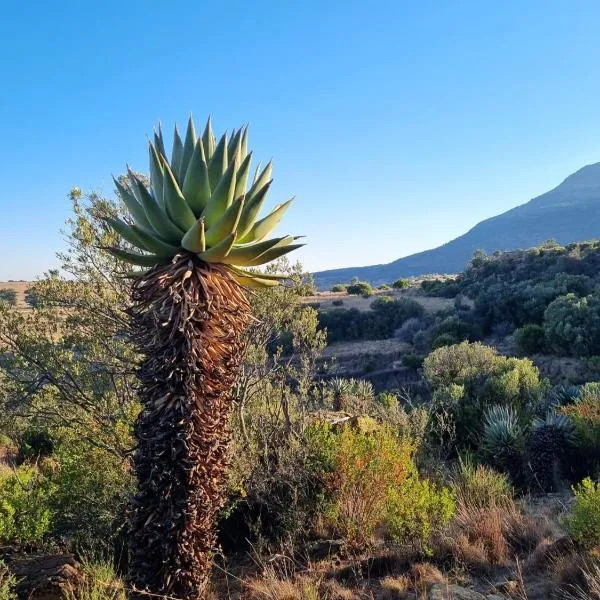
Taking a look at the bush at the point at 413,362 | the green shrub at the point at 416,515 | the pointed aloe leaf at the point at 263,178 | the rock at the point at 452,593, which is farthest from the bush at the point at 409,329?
the pointed aloe leaf at the point at 263,178

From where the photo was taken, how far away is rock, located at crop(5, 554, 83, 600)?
13.0ft

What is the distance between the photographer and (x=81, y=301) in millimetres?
6488

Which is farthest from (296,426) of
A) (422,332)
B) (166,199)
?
(422,332)

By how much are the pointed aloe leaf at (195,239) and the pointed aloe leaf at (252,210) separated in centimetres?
33

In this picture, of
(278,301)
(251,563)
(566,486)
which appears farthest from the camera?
(566,486)

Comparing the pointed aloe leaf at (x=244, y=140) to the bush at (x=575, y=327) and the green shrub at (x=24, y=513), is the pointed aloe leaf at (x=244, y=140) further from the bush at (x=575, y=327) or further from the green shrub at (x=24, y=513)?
the bush at (x=575, y=327)

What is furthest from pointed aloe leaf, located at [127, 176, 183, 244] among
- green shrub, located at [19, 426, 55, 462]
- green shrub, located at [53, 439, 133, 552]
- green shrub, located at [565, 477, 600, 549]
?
green shrub, located at [19, 426, 55, 462]

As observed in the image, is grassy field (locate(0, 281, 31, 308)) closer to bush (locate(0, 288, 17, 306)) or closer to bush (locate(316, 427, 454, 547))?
bush (locate(0, 288, 17, 306))

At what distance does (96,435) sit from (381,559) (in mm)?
3558

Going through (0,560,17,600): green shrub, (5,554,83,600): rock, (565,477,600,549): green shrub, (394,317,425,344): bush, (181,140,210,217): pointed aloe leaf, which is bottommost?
(394,317,425,344): bush

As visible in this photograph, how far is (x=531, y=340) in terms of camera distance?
2106 cm

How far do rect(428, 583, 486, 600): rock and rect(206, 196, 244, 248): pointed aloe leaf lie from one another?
9.94 ft

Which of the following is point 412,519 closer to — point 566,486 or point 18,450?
point 566,486

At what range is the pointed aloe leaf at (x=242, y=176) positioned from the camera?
3.59 meters
